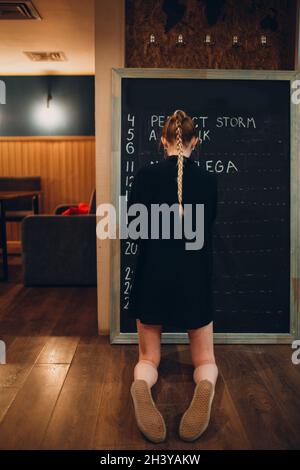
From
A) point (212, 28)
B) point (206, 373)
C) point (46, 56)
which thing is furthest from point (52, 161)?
point (206, 373)

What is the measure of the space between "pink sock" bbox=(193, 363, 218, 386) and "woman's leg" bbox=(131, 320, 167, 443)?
0.71 feet

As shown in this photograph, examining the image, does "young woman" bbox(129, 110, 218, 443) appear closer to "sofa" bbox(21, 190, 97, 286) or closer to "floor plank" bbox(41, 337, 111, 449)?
"floor plank" bbox(41, 337, 111, 449)

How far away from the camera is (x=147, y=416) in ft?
6.89

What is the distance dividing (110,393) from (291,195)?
1.64m

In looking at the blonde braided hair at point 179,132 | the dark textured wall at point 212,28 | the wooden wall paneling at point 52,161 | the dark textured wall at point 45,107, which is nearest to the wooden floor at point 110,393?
the blonde braided hair at point 179,132

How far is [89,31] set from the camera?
18.6ft

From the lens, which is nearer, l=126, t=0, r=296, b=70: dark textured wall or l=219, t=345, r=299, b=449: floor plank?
l=219, t=345, r=299, b=449: floor plank

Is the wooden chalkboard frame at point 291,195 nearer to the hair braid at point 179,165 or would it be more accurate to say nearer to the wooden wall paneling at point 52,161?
the hair braid at point 179,165

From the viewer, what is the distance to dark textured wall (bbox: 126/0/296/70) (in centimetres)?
322

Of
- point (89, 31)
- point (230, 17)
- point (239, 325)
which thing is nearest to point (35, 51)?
point (89, 31)

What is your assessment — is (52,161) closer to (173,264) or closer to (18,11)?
(18,11)

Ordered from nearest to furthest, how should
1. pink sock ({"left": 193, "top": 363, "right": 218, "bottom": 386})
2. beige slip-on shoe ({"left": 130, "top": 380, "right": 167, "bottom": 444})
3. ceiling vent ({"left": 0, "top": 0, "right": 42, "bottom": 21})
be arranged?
1. beige slip-on shoe ({"left": 130, "top": 380, "right": 167, "bottom": 444})
2. pink sock ({"left": 193, "top": 363, "right": 218, "bottom": 386})
3. ceiling vent ({"left": 0, "top": 0, "right": 42, "bottom": 21})

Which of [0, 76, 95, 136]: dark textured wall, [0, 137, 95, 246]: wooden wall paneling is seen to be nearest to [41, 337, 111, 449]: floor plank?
[0, 137, 95, 246]: wooden wall paneling
